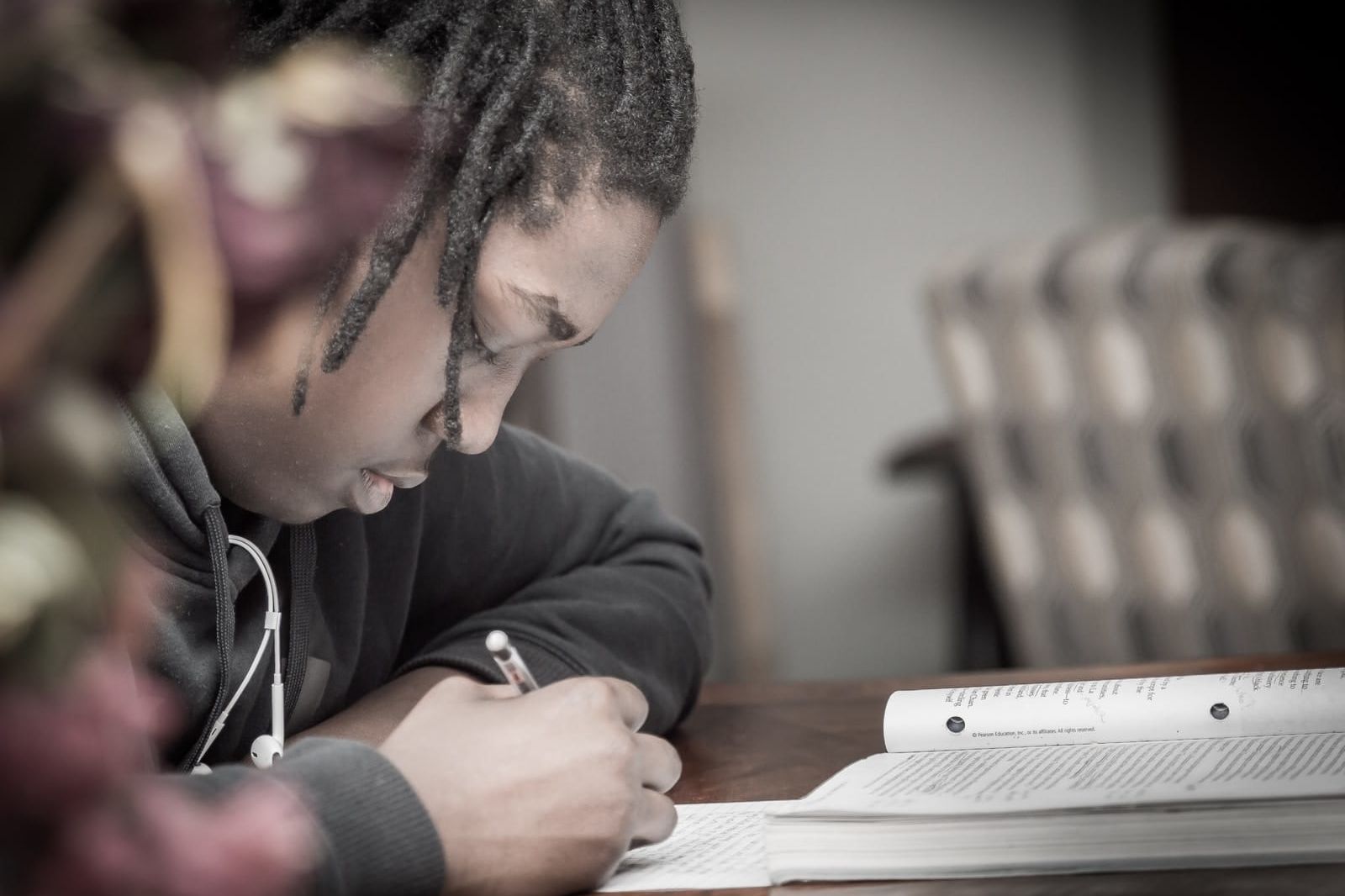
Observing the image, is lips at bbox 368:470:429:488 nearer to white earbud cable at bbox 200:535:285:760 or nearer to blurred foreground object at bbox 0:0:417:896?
white earbud cable at bbox 200:535:285:760

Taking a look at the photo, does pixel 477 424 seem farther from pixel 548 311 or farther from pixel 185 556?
pixel 185 556

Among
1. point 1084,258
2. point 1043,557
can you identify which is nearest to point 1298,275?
point 1084,258

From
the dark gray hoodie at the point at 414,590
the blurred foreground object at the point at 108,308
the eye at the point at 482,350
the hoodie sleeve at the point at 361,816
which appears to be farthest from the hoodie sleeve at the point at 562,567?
the blurred foreground object at the point at 108,308

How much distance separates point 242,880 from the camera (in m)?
0.25

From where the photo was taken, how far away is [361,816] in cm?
53

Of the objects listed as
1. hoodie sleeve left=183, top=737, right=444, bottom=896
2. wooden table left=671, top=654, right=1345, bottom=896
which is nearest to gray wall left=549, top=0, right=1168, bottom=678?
wooden table left=671, top=654, right=1345, bottom=896

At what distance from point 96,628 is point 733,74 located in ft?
9.18

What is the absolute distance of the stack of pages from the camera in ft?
1.89

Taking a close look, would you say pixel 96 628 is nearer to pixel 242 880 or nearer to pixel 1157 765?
pixel 242 880

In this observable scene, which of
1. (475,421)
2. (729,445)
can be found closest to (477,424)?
(475,421)

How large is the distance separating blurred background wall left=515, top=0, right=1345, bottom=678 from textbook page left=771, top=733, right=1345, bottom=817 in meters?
2.07

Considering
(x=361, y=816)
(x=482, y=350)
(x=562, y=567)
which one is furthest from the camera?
(x=562, y=567)

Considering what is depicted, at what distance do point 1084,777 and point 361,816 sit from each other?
311 mm

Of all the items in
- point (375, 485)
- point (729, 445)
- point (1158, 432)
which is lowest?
point (729, 445)
